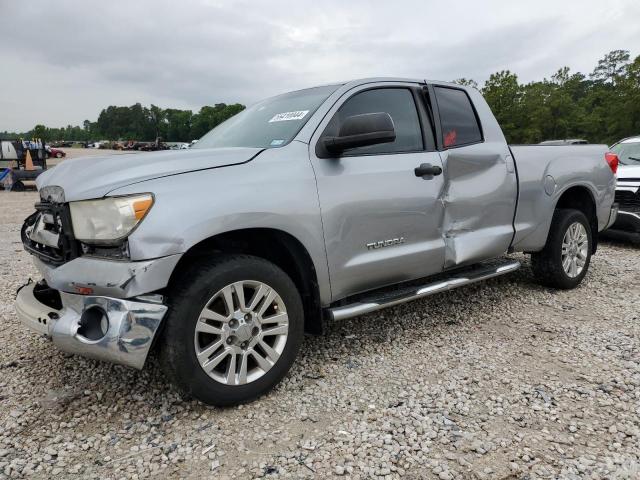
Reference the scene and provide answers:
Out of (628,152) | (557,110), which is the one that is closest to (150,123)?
(557,110)

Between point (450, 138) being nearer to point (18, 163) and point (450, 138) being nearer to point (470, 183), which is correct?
point (470, 183)

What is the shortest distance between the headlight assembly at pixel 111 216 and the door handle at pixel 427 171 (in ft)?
5.85

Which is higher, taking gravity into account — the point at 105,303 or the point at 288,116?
the point at 288,116

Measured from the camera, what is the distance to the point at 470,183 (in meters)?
3.66

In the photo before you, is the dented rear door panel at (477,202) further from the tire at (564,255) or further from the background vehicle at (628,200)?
the background vehicle at (628,200)

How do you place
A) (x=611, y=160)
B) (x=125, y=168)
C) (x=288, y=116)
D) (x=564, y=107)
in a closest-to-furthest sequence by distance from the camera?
(x=125, y=168) < (x=288, y=116) < (x=611, y=160) < (x=564, y=107)

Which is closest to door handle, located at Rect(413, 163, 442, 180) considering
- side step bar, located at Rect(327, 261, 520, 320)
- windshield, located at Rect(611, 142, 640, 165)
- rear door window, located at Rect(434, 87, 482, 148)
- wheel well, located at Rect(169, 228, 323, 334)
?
rear door window, located at Rect(434, 87, 482, 148)

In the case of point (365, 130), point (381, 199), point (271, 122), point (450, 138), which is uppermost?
point (271, 122)

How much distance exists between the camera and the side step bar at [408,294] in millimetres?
2930

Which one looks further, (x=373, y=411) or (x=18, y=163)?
(x=18, y=163)

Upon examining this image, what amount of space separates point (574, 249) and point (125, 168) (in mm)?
4099

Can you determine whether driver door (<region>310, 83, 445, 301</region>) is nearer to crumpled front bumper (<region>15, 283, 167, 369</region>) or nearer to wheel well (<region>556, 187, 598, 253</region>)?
crumpled front bumper (<region>15, 283, 167, 369</region>)

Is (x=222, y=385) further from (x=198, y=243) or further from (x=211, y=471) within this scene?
(x=198, y=243)

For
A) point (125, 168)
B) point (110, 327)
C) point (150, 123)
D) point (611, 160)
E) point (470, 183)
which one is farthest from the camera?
point (150, 123)
